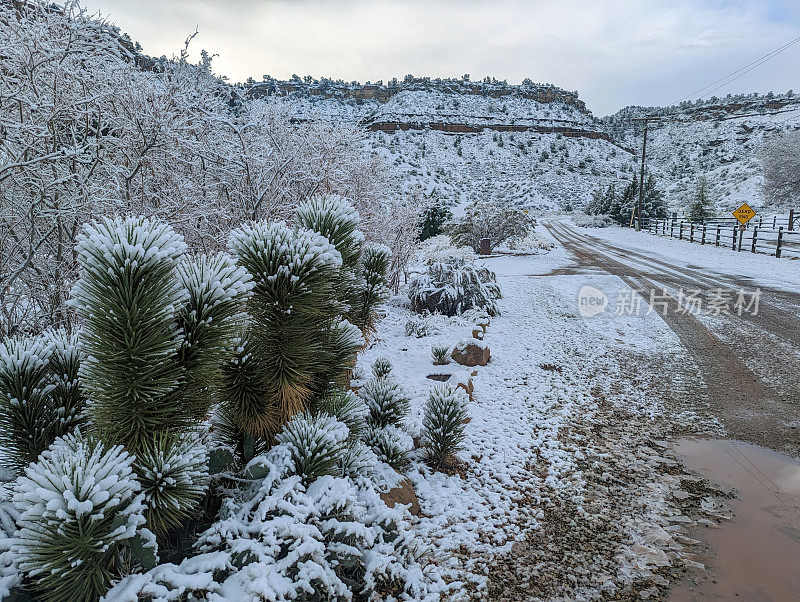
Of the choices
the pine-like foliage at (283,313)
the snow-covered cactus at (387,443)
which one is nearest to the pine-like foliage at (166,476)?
the pine-like foliage at (283,313)

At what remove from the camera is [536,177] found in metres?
64.0

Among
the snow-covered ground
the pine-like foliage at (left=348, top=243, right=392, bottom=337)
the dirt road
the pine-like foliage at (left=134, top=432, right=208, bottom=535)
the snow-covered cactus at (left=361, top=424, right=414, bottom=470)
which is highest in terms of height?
the pine-like foliage at (left=348, top=243, right=392, bottom=337)

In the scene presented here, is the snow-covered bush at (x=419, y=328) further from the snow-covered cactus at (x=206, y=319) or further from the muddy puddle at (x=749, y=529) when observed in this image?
the snow-covered cactus at (x=206, y=319)

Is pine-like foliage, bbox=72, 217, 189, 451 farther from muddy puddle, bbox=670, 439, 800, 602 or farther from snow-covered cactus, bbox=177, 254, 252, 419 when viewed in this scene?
muddy puddle, bbox=670, 439, 800, 602

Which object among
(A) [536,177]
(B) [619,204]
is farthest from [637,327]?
(A) [536,177]

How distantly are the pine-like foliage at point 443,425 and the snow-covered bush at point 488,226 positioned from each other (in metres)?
16.4

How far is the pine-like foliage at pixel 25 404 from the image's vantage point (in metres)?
1.78

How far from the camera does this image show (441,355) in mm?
5859

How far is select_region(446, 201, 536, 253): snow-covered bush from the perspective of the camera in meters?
19.8

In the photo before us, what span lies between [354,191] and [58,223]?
5.44m

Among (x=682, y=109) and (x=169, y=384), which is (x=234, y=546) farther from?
(x=682, y=109)

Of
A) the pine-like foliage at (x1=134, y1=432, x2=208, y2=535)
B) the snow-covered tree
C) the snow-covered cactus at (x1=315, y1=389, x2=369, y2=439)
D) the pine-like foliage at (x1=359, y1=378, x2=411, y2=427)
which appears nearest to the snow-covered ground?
the pine-like foliage at (x1=359, y1=378, x2=411, y2=427)

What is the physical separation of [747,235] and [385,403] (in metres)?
29.0

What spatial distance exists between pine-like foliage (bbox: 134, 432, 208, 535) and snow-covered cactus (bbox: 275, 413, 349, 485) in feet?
1.81
